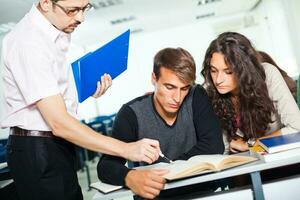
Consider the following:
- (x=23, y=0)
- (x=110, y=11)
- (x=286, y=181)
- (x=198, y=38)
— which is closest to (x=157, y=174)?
(x=286, y=181)

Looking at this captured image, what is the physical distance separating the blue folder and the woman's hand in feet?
2.49

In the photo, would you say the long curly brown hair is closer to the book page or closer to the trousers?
the book page

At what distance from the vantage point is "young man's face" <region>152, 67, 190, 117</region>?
1630mm

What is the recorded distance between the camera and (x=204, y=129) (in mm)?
1614

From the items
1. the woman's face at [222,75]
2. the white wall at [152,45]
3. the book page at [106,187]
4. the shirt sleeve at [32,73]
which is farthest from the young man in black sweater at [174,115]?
the white wall at [152,45]

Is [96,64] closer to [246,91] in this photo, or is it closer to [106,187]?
[106,187]

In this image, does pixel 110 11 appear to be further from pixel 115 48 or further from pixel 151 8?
pixel 115 48

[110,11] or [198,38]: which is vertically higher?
[110,11]

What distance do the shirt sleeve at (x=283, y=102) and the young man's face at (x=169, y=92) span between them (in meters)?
0.51

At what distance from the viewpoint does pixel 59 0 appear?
1099mm

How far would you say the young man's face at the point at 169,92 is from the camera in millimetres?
1630

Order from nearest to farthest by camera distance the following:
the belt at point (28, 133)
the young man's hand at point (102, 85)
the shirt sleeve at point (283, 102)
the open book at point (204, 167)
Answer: the open book at point (204, 167), the belt at point (28, 133), the young man's hand at point (102, 85), the shirt sleeve at point (283, 102)

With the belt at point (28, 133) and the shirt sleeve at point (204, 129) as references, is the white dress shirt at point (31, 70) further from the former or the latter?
the shirt sleeve at point (204, 129)

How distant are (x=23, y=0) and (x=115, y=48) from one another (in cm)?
402
